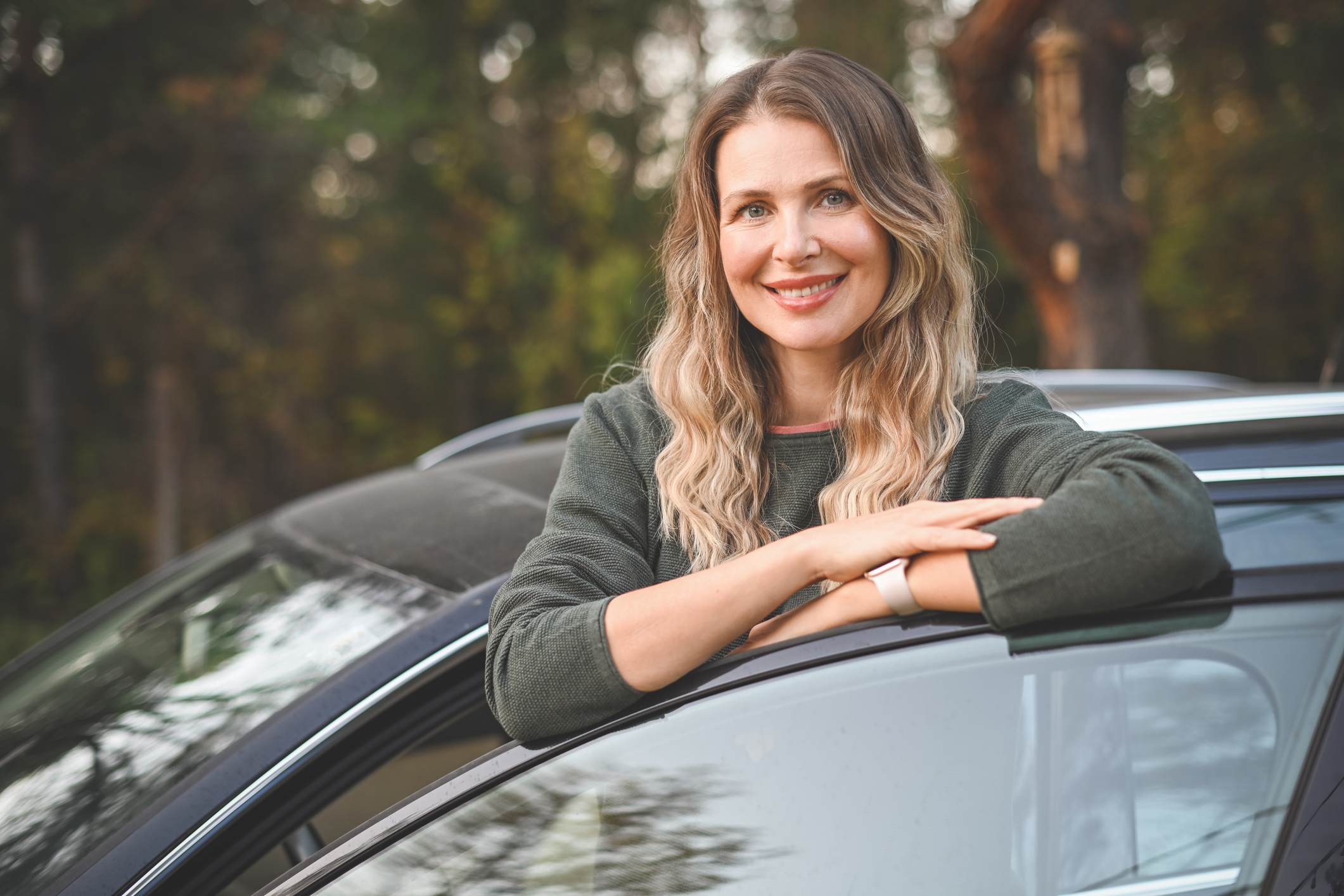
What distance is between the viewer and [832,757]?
47.0 inches

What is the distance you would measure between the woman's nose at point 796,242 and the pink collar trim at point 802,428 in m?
0.28

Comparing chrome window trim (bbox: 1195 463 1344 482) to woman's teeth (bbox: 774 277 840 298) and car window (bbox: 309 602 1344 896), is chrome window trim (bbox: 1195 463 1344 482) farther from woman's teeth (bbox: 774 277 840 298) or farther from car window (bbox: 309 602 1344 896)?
woman's teeth (bbox: 774 277 840 298)

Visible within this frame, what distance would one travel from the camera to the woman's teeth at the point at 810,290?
162cm

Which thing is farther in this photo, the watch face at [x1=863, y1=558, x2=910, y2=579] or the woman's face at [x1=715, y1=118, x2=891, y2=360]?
the woman's face at [x1=715, y1=118, x2=891, y2=360]

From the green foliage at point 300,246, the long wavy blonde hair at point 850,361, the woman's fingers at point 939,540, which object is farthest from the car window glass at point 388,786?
the green foliage at point 300,246

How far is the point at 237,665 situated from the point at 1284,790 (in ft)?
5.67

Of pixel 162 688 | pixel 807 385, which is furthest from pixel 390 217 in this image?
pixel 807 385

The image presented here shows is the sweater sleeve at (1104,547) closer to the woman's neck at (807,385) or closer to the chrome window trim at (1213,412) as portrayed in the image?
the chrome window trim at (1213,412)

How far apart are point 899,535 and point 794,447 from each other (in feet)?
1.54

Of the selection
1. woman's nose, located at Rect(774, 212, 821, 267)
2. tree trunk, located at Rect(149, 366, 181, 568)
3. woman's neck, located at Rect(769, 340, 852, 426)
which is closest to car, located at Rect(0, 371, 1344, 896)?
woman's neck, located at Rect(769, 340, 852, 426)

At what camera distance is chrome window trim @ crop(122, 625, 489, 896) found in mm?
1390

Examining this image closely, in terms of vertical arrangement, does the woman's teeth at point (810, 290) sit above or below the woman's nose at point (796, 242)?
below

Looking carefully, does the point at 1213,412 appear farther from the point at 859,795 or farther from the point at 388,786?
the point at 388,786

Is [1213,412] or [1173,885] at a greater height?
[1213,412]
